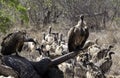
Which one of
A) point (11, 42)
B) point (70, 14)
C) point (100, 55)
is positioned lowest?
point (70, 14)

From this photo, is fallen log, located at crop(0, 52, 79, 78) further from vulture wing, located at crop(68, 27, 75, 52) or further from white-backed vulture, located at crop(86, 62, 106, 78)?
white-backed vulture, located at crop(86, 62, 106, 78)

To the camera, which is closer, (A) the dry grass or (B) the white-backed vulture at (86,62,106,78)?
(B) the white-backed vulture at (86,62,106,78)

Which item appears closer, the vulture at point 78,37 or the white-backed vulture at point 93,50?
the vulture at point 78,37

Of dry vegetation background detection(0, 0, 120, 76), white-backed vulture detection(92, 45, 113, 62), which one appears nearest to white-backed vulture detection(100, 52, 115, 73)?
white-backed vulture detection(92, 45, 113, 62)

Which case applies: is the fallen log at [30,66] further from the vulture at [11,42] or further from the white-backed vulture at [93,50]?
the white-backed vulture at [93,50]

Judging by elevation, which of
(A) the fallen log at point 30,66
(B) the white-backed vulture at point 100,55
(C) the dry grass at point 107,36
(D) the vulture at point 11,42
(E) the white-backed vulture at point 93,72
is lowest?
(C) the dry grass at point 107,36

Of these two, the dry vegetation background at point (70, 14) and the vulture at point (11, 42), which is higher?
the vulture at point (11, 42)

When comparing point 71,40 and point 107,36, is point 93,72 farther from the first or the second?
point 107,36

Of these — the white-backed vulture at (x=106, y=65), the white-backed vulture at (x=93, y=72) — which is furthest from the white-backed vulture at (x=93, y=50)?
the white-backed vulture at (x=93, y=72)

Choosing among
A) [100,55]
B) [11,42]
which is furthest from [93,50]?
[11,42]

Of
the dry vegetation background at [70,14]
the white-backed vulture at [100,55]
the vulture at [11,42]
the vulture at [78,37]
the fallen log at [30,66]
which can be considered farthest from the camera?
the dry vegetation background at [70,14]

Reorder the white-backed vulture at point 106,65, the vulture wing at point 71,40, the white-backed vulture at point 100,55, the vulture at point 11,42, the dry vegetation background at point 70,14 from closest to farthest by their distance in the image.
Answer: the vulture at point 11,42, the vulture wing at point 71,40, the white-backed vulture at point 106,65, the white-backed vulture at point 100,55, the dry vegetation background at point 70,14

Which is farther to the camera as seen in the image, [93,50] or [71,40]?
[93,50]

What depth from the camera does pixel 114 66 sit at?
1712cm
